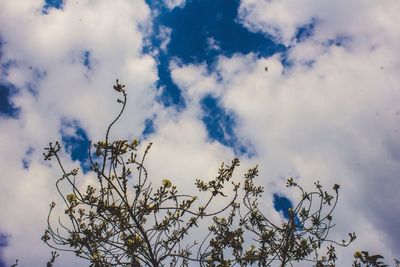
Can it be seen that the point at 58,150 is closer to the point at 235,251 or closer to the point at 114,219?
the point at 114,219

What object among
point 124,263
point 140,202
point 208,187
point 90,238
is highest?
point 208,187

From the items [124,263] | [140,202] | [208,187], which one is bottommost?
[124,263]

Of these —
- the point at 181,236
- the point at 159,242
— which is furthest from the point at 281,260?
the point at 159,242

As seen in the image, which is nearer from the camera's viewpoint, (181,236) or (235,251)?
(181,236)

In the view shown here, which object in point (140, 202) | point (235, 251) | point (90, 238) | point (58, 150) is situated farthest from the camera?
point (235, 251)

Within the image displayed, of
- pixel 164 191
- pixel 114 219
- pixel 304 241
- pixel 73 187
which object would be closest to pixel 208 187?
pixel 164 191

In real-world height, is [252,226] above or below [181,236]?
above

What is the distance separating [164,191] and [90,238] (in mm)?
1680

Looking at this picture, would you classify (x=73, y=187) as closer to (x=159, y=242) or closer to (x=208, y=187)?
(x=159, y=242)

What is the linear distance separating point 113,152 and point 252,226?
490 cm

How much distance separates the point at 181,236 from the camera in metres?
5.43

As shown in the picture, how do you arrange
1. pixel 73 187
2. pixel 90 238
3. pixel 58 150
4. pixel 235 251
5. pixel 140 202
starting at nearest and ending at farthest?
pixel 58 150
pixel 73 187
pixel 140 202
pixel 90 238
pixel 235 251

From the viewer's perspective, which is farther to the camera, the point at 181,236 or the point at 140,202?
the point at 181,236

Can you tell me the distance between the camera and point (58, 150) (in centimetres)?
416
